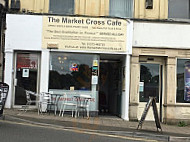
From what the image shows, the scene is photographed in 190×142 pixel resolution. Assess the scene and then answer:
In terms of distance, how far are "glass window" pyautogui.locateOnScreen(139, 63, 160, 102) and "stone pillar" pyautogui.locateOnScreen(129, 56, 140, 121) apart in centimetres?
26

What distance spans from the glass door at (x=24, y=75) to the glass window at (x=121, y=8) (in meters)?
3.92

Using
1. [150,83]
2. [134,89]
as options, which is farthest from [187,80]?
[134,89]

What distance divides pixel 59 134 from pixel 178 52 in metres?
6.73

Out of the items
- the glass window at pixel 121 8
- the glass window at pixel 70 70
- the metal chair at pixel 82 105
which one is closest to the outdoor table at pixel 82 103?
the metal chair at pixel 82 105

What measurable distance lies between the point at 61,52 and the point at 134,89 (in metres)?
3.51

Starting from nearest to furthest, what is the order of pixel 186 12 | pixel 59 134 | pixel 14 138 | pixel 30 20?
1. pixel 14 138
2. pixel 59 134
3. pixel 30 20
4. pixel 186 12

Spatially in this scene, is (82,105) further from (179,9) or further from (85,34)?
(179,9)

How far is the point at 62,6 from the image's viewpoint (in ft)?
41.8

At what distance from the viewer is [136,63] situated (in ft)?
41.1

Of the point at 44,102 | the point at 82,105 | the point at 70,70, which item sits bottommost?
the point at 82,105

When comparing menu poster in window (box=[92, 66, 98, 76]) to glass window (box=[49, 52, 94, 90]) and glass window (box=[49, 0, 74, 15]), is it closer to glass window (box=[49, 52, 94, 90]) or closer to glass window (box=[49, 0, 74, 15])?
glass window (box=[49, 52, 94, 90])

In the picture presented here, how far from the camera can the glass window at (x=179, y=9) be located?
12.9m

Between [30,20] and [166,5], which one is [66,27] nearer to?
[30,20]

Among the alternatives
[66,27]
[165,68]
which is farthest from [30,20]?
[165,68]
